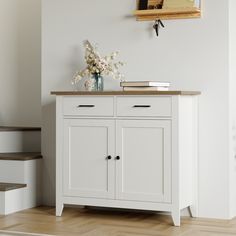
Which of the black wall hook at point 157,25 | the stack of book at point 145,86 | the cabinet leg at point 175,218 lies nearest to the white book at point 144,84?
the stack of book at point 145,86

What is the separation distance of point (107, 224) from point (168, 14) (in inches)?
63.3

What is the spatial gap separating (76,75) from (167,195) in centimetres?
123

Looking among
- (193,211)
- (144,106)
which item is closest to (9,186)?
(144,106)

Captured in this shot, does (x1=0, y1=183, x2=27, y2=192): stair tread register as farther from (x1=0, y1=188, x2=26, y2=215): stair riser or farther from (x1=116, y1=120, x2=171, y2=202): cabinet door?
(x1=116, y1=120, x2=171, y2=202): cabinet door

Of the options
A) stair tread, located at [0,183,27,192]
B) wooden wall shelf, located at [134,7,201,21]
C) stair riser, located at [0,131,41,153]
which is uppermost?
wooden wall shelf, located at [134,7,201,21]

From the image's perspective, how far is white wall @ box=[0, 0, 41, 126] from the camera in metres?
6.21

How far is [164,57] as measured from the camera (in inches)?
191

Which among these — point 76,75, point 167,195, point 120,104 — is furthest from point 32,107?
point 167,195

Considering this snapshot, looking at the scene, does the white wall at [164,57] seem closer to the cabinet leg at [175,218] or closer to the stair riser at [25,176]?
the stair riser at [25,176]

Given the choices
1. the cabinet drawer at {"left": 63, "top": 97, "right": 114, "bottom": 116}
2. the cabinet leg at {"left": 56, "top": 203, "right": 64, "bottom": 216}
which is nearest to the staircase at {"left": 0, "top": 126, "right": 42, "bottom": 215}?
the cabinet leg at {"left": 56, "top": 203, "right": 64, "bottom": 216}

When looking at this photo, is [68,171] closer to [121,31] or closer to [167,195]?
[167,195]

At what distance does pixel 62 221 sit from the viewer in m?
4.57

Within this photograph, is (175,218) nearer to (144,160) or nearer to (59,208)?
(144,160)

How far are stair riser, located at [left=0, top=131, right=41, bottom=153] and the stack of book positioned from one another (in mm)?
1368
